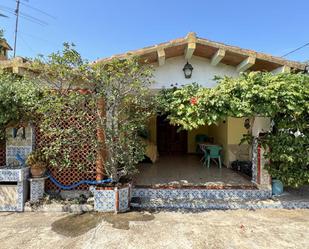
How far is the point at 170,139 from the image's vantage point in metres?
15.6

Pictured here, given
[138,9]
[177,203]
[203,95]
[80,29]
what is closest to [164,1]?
[138,9]

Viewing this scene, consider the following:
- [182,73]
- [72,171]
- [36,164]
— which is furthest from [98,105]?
[182,73]

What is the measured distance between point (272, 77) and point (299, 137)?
184 cm

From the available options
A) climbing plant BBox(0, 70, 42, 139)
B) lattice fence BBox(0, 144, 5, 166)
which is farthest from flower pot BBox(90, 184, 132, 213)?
lattice fence BBox(0, 144, 5, 166)

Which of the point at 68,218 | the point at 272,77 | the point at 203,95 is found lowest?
the point at 68,218

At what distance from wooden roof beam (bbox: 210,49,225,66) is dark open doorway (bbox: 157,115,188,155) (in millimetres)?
8263

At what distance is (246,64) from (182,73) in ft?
6.18

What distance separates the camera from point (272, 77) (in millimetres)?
6188

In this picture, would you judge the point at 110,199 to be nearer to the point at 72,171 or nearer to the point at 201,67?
the point at 72,171

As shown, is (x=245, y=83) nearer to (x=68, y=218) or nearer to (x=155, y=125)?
(x=68, y=218)

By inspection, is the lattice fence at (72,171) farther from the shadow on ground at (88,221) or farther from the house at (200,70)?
the shadow on ground at (88,221)

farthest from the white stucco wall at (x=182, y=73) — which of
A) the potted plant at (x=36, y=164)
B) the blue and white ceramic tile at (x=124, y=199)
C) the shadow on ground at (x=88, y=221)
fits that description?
the potted plant at (x=36, y=164)

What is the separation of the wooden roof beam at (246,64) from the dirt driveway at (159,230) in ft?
13.4

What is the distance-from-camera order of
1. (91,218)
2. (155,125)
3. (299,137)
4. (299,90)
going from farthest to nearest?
(155,125), (299,137), (299,90), (91,218)
